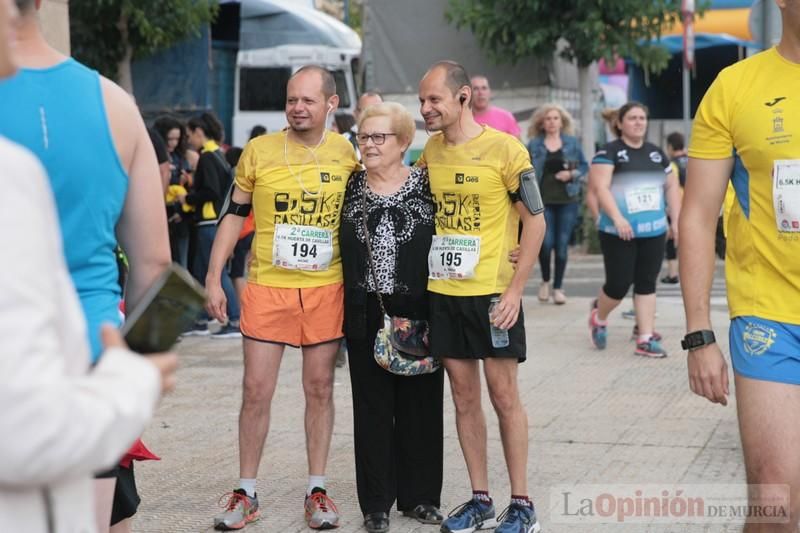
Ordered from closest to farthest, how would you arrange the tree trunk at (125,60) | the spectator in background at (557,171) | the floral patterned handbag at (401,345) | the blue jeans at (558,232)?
the floral patterned handbag at (401,345) < the spectator in background at (557,171) < the blue jeans at (558,232) < the tree trunk at (125,60)

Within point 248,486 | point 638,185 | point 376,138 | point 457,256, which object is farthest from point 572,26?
point 248,486

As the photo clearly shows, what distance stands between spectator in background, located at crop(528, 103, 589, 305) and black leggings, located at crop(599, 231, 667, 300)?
2988 millimetres

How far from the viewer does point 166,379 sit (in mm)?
2076

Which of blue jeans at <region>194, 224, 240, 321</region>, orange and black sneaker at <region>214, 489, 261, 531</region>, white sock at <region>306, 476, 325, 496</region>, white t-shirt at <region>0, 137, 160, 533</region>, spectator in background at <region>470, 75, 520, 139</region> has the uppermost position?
white t-shirt at <region>0, 137, 160, 533</region>

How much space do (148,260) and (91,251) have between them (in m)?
0.38

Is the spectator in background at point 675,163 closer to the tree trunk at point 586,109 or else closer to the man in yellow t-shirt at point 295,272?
the tree trunk at point 586,109

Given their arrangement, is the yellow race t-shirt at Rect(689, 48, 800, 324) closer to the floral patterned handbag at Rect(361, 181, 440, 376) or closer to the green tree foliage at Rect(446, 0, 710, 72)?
the floral patterned handbag at Rect(361, 181, 440, 376)

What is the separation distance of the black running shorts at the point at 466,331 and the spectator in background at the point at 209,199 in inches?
243

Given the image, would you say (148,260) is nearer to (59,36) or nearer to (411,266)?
(411,266)

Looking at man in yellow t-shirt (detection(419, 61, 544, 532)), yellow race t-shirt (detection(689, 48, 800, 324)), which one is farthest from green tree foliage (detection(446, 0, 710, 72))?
yellow race t-shirt (detection(689, 48, 800, 324))

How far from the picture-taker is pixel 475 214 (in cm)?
548

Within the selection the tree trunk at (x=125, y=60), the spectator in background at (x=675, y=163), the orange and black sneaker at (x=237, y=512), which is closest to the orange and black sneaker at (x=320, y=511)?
the orange and black sneaker at (x=237, y=512)

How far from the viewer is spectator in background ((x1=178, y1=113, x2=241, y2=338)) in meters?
11.6

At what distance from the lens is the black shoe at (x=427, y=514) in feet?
18.7
